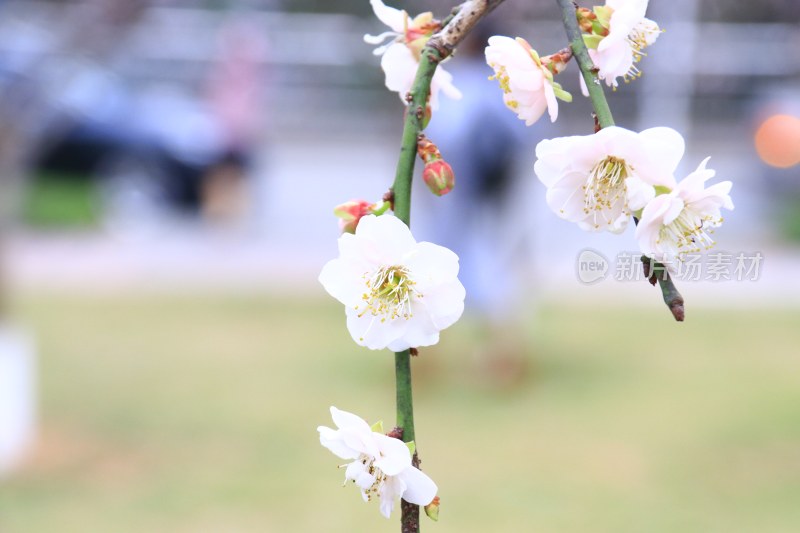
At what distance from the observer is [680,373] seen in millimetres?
5305

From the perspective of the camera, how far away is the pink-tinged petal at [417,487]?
723 millimetres

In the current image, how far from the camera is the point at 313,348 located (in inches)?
227

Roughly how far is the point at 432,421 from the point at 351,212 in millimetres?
3846

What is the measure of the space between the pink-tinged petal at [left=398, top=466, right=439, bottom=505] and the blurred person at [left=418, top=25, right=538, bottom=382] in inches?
144

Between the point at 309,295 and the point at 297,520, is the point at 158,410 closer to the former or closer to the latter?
the point at 297,520

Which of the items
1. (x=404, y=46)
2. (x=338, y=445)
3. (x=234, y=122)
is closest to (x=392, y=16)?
(x=404, y=46)

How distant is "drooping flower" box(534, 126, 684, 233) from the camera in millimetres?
727

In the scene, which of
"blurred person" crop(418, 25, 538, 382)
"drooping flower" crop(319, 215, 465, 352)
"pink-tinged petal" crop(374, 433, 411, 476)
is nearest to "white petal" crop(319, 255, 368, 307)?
"drooping flower" crop(319, 215, 465, 352)

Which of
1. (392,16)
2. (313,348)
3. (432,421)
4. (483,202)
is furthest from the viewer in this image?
(313,348)

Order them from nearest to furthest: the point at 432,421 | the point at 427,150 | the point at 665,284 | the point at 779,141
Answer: the point at 665,284, the point at 427,150, the point at 432,421, the point at 779,141

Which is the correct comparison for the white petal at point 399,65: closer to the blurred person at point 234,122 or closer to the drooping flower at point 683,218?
the drooping flower at point 683,218

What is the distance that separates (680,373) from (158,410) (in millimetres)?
2405

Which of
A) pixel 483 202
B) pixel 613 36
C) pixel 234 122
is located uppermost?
pixel 234 122

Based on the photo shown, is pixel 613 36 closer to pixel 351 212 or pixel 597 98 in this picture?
pixel 597 98
